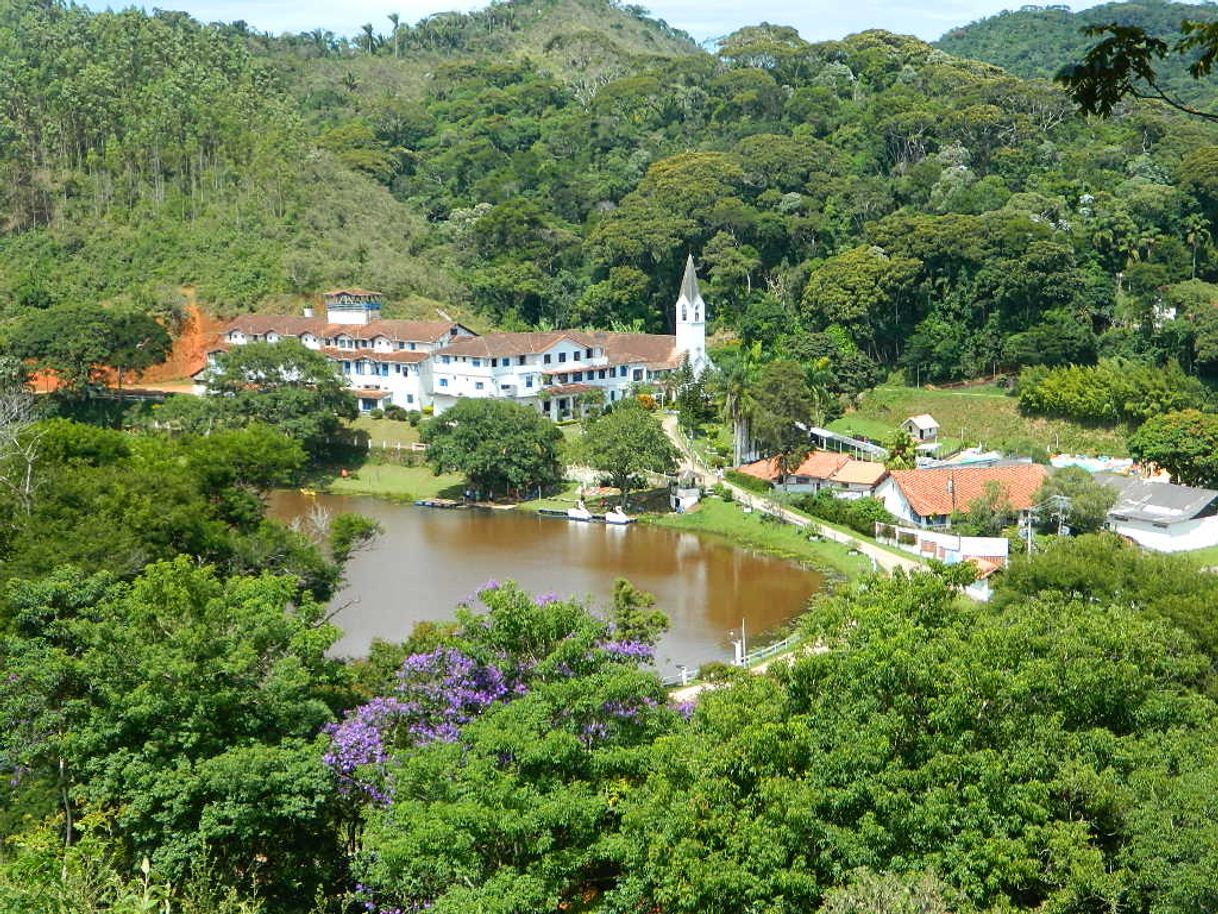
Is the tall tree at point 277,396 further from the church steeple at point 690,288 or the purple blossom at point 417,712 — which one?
the purple blossom at point 417,712

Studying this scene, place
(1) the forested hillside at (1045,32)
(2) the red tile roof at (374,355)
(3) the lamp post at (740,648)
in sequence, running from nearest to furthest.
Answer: (3) the lamp post at (740,648) → (2) the red tile roof at (374,355) → (1) the forested hillside at (1045,32)

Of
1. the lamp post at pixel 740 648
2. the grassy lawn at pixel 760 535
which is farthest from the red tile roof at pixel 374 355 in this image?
the lamp post at pixel 740 648

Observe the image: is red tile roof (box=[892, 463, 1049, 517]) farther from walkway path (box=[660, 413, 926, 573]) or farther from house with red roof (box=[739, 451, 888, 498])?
walkway path (box=[660, 413, 926, 573])

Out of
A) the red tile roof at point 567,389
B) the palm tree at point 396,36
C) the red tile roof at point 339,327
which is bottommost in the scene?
the red tile roof at point 567,389

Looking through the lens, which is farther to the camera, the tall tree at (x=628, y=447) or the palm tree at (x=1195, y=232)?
the palm tree at (x=1195, y=232)

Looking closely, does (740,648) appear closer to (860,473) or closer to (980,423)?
(860,473)

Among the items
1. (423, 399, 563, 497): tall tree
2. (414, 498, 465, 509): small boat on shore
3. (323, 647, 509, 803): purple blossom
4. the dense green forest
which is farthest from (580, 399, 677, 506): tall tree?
(323, 647, 509, 803): purple blossom
